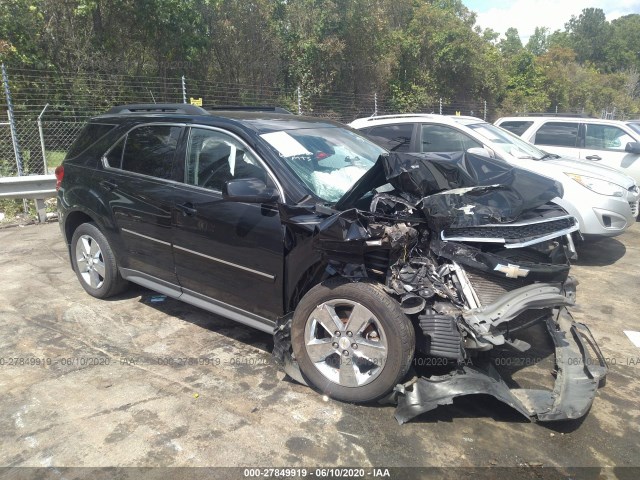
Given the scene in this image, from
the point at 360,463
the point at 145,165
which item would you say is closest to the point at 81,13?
the point at 145,165

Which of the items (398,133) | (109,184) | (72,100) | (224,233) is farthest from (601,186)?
(72,100)

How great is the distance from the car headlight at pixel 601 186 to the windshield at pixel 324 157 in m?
3.40

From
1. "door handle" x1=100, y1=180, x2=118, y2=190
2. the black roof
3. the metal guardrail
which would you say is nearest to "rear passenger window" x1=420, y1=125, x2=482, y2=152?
the black roof

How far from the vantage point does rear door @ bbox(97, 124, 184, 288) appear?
13.6 ft

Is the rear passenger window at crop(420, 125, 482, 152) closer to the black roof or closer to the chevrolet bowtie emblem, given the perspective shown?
the black roof

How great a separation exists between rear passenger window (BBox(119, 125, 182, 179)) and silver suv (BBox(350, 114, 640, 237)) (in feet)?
7.66

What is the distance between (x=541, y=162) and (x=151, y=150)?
16.6 feet

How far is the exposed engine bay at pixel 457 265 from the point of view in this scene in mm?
2996

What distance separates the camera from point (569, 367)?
335 centimetres

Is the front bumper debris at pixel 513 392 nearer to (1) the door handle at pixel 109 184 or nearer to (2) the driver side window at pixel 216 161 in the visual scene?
(2) the driver side window at pixel 216 161

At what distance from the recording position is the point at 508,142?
23.6ft

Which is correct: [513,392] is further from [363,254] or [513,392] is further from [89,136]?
[89,136]

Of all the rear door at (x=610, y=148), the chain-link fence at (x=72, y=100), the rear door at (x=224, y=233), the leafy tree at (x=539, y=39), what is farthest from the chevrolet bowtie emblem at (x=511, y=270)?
the leafy tree at (x=539, y=39)

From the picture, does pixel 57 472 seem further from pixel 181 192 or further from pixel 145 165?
pixel 145 165
